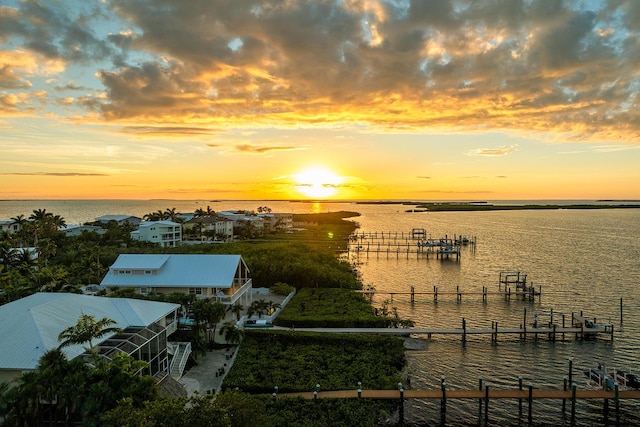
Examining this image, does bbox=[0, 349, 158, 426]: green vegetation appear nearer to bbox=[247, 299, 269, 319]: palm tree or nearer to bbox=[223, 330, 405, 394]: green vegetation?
bbox=[223, 330, 405, 394]: green vegetation

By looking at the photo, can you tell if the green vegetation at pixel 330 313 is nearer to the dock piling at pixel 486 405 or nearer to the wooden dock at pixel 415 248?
the dock piling at pixel 486 405

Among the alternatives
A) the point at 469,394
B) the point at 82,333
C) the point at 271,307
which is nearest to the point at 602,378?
the point at 469,394

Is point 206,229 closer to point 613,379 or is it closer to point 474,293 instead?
point 474,293

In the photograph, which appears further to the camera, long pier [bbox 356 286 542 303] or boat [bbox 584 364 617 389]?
long pier [bbox 356 286 542 303]

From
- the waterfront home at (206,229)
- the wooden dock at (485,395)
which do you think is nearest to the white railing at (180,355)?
the wooden dock at (485,395)

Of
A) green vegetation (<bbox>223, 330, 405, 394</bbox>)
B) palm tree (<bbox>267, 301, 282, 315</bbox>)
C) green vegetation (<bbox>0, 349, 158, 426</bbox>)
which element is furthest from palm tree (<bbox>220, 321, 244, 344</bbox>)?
green vegetation (<bbox>0, 349, 158, 426</bbox>)

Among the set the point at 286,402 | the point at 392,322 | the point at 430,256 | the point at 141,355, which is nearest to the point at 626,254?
the point at 430,256
